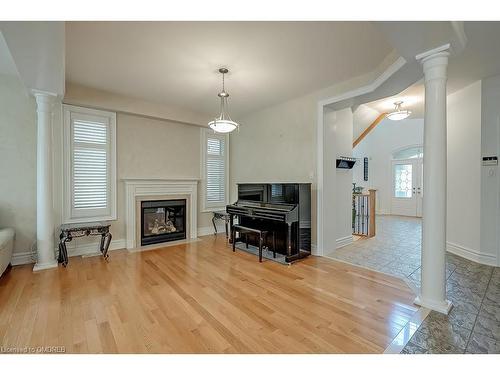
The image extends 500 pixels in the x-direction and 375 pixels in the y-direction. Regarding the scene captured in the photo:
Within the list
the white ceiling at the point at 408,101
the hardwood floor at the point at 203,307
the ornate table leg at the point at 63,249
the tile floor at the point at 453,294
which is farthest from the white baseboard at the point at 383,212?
the ornate table leg at the point at 63,249

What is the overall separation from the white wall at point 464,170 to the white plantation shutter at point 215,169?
4490mm

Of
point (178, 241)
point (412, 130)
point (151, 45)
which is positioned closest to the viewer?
point (151, 45)

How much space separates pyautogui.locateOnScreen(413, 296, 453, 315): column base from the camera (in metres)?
2.22

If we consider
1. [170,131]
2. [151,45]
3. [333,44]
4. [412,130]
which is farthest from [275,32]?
[412,130]

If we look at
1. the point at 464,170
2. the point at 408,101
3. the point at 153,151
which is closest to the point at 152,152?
the point at 153,151

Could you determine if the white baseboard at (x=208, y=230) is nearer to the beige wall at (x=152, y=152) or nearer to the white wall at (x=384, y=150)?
the beige wall at (x=152, y=152)

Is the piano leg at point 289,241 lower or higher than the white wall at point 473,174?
lower

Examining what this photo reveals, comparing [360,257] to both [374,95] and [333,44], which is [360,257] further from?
[333,44]

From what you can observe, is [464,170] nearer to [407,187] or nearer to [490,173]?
[490,173]

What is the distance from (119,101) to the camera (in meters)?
4.26

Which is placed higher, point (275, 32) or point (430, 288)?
point (275, 32)

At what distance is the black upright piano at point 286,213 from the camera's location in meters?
3.76

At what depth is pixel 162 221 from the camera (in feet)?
16.5
